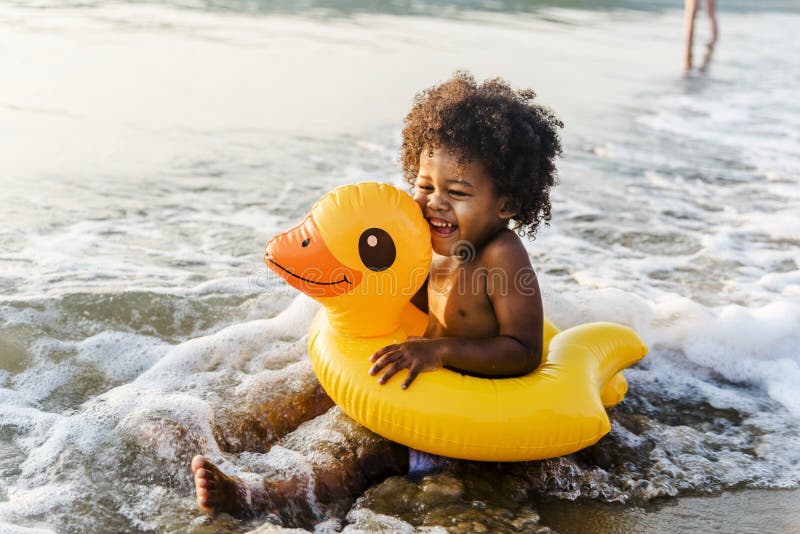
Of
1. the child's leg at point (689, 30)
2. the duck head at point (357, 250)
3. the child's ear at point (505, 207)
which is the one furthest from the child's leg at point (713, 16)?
the duck head at point (357, 250)

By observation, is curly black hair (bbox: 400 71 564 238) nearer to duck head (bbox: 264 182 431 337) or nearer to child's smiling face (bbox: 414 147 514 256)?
child's smiling face (bbox: 414 147 514 256)

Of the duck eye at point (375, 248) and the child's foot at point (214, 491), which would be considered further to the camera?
the duck eye at point (375, 248)

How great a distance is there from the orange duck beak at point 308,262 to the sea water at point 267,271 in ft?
2.14

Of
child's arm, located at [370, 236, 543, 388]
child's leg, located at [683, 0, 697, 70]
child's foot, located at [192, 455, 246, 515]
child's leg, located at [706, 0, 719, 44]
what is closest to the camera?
child's foot, located at [192, 455, 246, 515]

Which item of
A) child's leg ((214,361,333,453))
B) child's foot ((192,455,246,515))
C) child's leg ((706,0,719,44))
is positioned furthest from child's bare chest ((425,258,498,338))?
child's leg ((706,0,719,44))

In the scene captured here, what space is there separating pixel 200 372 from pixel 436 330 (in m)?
1.15

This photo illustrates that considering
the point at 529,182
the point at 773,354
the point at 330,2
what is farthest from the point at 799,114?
the point at 330,2

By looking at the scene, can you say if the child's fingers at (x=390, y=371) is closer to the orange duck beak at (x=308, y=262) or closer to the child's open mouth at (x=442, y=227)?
the orange duck beak at (x=308, y=262)

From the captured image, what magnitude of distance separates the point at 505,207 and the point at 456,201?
20cm

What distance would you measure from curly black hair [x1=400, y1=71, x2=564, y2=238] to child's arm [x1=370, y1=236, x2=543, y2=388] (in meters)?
0.24

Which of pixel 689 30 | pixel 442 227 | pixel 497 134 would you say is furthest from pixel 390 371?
pixel 689 30

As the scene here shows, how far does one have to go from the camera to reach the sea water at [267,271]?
2896 millimetres

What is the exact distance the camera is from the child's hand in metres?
2.83

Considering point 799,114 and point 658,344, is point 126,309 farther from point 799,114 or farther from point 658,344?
point 799,114
